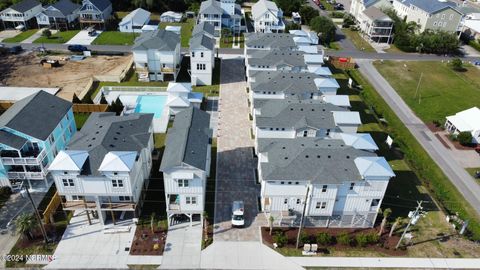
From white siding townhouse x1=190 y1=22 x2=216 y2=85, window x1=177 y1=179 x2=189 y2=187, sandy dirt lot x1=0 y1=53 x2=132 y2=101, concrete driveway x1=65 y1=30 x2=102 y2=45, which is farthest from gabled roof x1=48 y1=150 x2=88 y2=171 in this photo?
concrete driveway x1=65 y1=30 x2=102 y2=45

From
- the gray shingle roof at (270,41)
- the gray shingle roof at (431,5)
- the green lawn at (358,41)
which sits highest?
the gray shingle roof at (431,5)

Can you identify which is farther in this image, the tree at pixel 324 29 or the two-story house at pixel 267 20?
the two-story house at pixel 267 20

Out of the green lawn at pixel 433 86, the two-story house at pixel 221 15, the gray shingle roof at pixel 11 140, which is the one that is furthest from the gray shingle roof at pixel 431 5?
the gray shingle roof at pixel 11 140

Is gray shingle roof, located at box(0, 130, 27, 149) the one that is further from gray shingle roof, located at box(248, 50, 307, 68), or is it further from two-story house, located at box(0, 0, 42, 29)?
two-story house, located at box(0, 0, 42, 29)

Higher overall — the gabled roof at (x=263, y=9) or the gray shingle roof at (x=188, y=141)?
the gabled roof at (x=263, y=9)

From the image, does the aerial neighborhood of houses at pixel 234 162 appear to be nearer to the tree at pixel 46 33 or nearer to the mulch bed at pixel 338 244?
the mulch bed at pixel 338 244

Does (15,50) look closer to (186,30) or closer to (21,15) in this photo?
(21,15)

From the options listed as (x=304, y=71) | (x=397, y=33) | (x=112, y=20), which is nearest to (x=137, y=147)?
(x=304, y=71)
